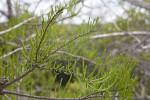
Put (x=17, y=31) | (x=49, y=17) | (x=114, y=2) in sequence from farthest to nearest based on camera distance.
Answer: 1. (x=114, y=2)
2. (x=17, y=31)
3. (x=49, y=17)

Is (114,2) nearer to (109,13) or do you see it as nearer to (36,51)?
(109,13)

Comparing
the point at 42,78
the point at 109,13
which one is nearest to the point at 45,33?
the point at 109,13

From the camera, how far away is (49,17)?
0.26 m

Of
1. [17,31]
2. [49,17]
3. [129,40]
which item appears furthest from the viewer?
[129,40]

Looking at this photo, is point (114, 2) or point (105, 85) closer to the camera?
point (105, 85)

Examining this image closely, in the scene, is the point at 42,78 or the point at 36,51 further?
the point at 42,78

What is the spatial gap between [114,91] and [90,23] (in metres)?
0.18

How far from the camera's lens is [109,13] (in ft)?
5.32

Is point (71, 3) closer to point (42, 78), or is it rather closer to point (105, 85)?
point (105, 85)

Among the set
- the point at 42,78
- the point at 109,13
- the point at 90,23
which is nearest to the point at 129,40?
the point at 109,13

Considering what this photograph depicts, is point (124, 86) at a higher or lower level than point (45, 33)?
lower

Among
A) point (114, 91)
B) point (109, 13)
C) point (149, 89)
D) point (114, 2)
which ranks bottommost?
point (149, 89)

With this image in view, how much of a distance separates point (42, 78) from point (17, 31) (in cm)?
127

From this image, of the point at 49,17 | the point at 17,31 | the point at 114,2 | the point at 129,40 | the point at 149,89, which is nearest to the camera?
the point at 49,17
